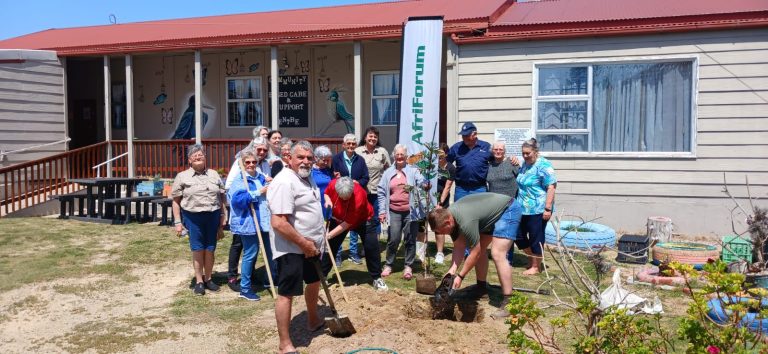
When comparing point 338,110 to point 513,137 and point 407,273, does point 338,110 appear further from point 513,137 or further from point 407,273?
point 407,273

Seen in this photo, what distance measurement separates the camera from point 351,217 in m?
5.96

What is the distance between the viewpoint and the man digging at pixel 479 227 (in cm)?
491

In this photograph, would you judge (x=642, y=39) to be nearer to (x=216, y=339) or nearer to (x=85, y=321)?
(x=216, y=339)

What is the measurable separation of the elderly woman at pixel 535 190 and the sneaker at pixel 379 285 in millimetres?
1717

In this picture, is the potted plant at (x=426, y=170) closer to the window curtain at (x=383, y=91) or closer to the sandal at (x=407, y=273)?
the sandal at (x=407, y=273)

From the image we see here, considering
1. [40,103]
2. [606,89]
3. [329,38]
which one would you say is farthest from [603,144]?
[40,103]

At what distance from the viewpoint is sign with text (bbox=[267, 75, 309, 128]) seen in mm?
14102

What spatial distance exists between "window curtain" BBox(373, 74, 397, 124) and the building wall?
0.19m

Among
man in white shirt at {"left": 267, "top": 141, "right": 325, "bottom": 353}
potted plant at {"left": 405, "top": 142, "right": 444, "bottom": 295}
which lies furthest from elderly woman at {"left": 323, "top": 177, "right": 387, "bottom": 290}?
man in white shirt at {"left": 267, "top": 141, "right": 325, "bottom": 353}

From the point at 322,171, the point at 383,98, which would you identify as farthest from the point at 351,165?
the point at 383,98

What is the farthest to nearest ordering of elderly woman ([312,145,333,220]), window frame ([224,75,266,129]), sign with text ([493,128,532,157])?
window frame ([224,75,266,129]), sign with text ([493,128,532,157]), elderly woman ([312,145,333,220])

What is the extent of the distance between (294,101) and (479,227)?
968cm

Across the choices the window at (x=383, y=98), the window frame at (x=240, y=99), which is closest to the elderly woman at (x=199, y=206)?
the window at (x=383, y=98)

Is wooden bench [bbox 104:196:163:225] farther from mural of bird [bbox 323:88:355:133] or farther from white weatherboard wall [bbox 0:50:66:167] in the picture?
mural of bird [bbox 323:88:355:133]
